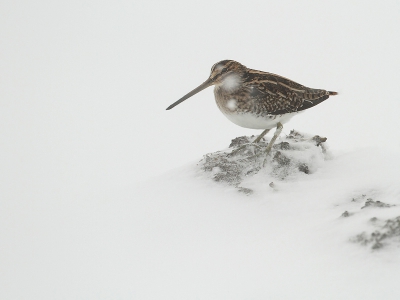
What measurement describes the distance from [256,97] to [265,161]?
0.86 metres

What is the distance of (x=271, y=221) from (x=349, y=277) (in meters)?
1.33

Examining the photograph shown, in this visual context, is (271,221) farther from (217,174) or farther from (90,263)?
(90,263)

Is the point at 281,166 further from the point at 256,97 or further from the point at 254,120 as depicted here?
the point at 256,97

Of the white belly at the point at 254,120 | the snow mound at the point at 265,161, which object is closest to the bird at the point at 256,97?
the white belly at the point at 254,120

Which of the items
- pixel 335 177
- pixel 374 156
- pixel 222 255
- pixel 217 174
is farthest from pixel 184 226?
pixel 374 156

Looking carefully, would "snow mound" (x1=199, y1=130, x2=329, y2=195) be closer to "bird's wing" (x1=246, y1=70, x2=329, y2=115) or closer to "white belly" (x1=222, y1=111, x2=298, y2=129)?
"white belly" (x1=222, y1=111, x2=298, y2=129)

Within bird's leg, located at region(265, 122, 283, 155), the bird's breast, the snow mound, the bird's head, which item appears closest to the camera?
the snow mound

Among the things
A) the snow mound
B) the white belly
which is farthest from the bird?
the snow mound

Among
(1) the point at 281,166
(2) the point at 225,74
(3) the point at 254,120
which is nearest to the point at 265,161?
(1) the point at 281,166

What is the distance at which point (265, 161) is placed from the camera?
6.08 meters

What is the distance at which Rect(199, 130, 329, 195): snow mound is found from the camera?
19.3ft

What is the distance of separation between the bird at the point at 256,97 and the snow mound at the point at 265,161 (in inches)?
7.7

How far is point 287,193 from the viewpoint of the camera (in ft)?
17.7

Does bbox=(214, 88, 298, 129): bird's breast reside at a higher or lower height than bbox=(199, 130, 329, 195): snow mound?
higher
